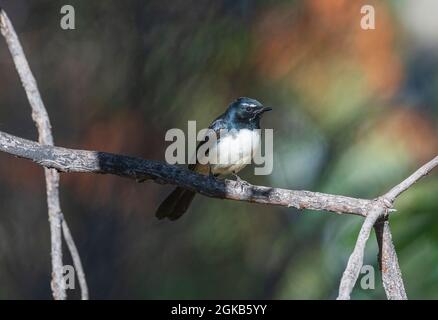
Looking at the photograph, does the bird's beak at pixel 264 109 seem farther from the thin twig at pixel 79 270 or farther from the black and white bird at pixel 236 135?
the thin twig at pixel 79 270

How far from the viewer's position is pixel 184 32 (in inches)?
171

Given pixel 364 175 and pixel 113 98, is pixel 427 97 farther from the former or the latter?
pixel 113 98

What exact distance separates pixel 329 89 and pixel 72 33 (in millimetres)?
1429

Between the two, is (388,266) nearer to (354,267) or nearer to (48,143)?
(354,267)

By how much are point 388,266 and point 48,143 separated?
1214 millimetres

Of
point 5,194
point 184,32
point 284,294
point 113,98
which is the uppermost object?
point 184,32

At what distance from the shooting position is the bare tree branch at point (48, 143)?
2.28 metres

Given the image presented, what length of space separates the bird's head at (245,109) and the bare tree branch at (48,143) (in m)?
1.29

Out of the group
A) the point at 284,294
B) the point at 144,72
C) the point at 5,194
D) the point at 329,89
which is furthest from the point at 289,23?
the point at 5,194

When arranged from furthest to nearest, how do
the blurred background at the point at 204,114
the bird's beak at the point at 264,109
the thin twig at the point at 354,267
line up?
the blurred background at the point at 204,114 → the bird's beak at the point at 264,109 → the thin twig at the point at 354,267

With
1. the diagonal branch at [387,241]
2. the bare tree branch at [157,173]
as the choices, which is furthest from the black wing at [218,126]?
the diagonal branch at [387,241]

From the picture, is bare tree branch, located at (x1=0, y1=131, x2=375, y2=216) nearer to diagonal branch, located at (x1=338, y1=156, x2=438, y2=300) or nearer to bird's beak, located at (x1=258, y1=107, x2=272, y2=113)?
diagonal branch, located at (x1=338, y1=156, x2=438, y2=300)

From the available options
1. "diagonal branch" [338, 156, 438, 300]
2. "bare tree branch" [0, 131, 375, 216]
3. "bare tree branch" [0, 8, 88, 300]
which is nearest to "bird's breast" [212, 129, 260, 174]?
"bare tree branch" [0, 131, 375, 216]

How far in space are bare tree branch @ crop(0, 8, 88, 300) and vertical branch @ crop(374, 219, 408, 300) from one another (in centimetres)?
90
